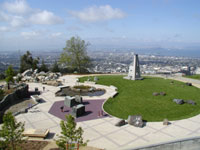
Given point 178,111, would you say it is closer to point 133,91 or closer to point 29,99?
point 133,91

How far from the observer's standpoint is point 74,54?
49.6 m

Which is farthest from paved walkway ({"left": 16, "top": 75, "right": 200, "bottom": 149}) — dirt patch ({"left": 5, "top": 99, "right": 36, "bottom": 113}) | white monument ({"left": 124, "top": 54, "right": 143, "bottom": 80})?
white monument ({"left": 124, "top": 54, "right": 143, "bottom": 80})

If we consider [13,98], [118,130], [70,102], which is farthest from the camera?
[13,98]

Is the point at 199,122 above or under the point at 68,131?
under

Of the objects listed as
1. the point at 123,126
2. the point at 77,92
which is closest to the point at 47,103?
the point at 77,92

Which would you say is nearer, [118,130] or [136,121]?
[118,130]

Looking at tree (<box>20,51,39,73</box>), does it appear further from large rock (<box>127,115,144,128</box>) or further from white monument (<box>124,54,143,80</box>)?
large rock (<box>127,115,144,128</box>)

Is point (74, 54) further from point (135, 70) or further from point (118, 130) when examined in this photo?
point (118, 130)

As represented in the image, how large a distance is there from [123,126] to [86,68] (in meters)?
38.4

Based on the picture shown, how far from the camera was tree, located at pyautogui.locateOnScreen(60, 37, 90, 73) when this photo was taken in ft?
161

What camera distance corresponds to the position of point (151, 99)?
23734 millimetres

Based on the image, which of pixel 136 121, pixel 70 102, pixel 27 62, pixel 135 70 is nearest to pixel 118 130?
pixel 136 121

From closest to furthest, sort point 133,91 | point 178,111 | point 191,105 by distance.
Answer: point 178,111
point 191,105
point 133,91

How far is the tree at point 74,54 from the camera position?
49031 mm
